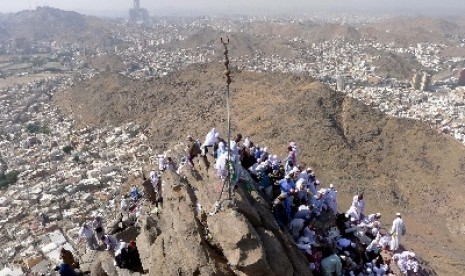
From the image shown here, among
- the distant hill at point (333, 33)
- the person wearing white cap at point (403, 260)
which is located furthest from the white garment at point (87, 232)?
the distant hill at point (333, 33)

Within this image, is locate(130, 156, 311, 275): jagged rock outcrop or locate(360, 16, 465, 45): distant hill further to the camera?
locate(360, 16, 465, 45): distant hill

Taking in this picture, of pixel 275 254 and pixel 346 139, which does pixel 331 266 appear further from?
pixel 346 139

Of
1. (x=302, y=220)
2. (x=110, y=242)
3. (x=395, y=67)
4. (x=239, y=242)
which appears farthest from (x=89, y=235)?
(x=395, y=67)

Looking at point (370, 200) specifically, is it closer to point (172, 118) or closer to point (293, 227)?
point (293, 227)

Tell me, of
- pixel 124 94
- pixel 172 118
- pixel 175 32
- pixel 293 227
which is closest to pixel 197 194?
pixel 293 227

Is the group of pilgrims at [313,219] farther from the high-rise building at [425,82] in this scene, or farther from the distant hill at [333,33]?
the distant hill at [333,33]

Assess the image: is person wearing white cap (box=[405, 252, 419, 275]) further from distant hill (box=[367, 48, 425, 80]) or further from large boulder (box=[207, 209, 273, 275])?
distant hill (box=[367, 48, 425, 80])

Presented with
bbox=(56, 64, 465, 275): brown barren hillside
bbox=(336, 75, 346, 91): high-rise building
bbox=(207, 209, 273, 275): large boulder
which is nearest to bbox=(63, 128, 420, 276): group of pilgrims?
bbox=(207, 209, 273, 275): large boulder
